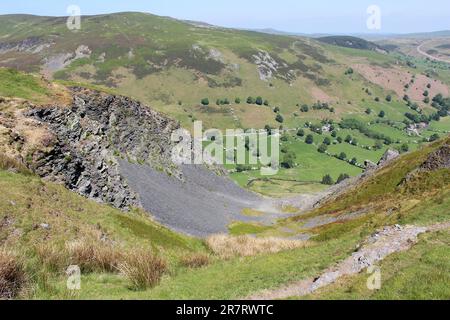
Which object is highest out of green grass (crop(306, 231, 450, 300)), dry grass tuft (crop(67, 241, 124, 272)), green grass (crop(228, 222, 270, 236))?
green grass (crop(306, 231, 450, 300))

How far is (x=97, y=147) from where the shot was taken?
65.2 meters

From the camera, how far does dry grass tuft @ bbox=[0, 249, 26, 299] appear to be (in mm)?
17500

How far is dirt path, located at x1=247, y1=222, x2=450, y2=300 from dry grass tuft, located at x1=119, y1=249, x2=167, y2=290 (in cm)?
519

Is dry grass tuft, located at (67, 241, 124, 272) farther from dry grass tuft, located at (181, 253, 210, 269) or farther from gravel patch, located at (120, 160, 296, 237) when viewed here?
gravel patch, located at (120, 160, 296, 237)

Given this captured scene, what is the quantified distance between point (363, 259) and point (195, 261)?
10674 mm

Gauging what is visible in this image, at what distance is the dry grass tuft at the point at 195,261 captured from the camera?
2779cm

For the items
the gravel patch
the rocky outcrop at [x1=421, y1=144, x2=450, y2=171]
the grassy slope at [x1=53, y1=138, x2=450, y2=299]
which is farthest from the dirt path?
the rocky outcrop at [x1=421, y1=144, x2=450, y2=171]

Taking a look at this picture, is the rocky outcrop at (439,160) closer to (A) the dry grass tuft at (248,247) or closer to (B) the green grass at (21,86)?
(A) the dry grass tuft at (248,247)

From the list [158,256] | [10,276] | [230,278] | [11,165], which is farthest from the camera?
[11,165]

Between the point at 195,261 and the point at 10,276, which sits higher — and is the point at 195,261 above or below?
below

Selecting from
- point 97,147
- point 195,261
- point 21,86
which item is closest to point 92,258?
point 195,261

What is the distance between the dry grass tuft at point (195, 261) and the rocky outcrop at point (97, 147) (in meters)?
28.3

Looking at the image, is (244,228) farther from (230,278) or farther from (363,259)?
(363,259)
